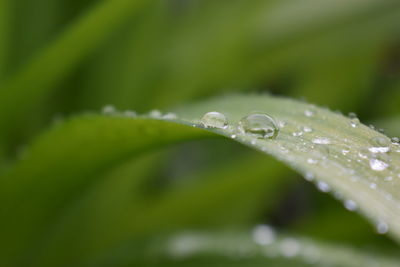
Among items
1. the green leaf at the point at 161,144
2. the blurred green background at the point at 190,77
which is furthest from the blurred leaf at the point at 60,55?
the green leaf at the point at 161,144

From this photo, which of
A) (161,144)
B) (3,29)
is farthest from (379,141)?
(3,29)

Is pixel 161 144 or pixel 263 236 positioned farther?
pixel 263 236

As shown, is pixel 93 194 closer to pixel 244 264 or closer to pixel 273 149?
pixel 244 264

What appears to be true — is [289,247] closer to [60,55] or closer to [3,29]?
[60,55]

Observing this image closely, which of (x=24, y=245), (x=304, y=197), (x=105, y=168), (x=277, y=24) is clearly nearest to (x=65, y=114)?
(x=24, y=245)

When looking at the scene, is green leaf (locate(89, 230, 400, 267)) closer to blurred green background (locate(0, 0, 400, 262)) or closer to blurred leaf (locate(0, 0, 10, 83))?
blurred green background (locate(0, 0, 400, 262))

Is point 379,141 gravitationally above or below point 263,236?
below
